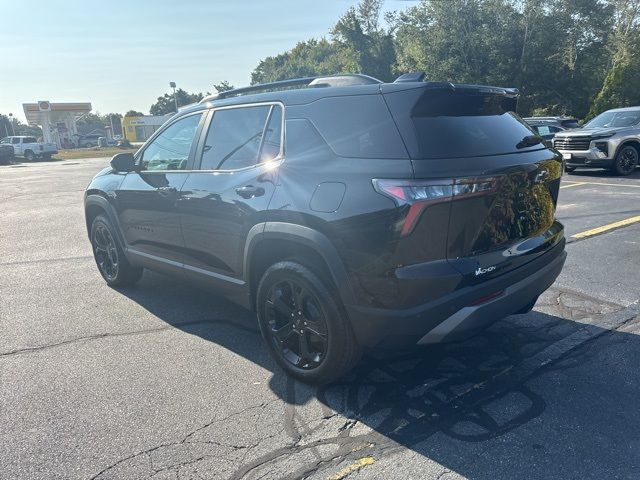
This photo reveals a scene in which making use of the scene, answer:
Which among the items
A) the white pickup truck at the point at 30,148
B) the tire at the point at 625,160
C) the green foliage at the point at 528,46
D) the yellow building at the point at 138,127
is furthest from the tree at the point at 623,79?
the yellow building at the point at 138,127

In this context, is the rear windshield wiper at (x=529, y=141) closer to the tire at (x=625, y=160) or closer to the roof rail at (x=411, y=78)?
the roof rail at (x=411, y=78)

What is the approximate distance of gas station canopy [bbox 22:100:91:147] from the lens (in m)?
53.5

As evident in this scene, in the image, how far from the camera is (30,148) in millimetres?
38125

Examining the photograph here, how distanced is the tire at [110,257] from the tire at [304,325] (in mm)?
2366

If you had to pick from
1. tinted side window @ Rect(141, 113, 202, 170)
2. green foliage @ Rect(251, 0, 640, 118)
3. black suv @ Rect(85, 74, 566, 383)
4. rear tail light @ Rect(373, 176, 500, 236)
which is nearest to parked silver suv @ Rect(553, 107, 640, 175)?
black suv @ Rect(85, 74, 566, 383)

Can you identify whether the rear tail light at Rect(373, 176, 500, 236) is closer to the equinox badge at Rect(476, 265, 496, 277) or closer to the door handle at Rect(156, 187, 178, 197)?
the equinox badge at Rect(476, 265, 496, 277)

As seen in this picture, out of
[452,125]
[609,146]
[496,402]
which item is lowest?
[496,402]

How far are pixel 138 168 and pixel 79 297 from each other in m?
1.56

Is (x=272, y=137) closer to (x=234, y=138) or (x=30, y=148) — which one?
(x=234, y=138)

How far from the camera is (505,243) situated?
2.96 meters

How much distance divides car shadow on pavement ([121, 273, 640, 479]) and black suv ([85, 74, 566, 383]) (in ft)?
1.18

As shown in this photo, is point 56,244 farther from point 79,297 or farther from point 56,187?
point 56,187

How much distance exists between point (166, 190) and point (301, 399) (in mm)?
2146

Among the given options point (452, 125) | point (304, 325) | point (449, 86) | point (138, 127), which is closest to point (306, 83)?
point (449, 86)
